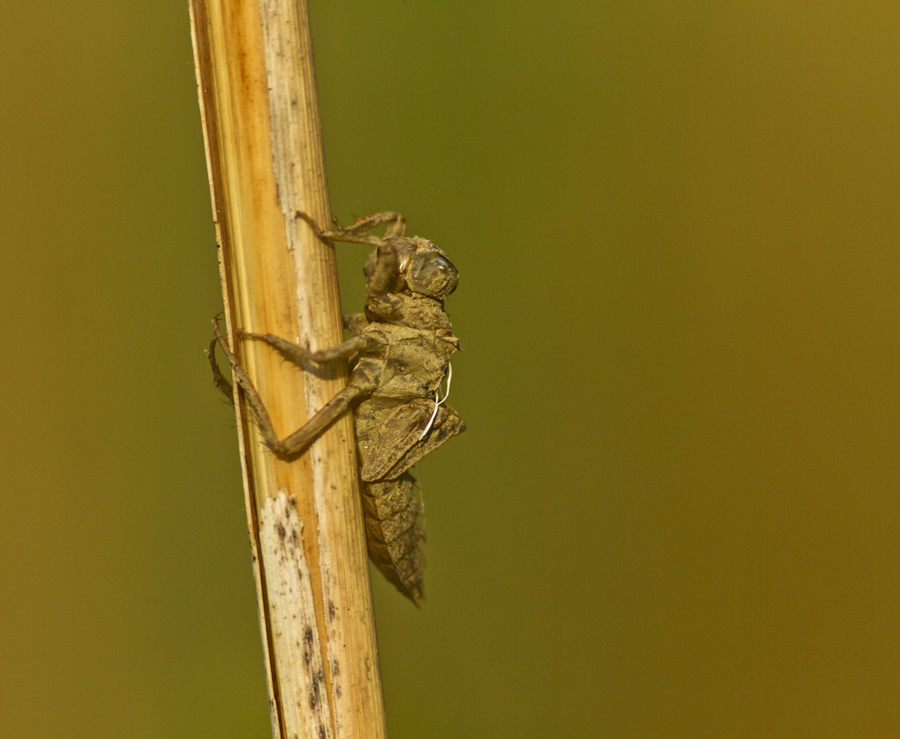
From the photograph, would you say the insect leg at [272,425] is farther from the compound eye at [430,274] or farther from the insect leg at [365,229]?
the compound eye at [430,274]

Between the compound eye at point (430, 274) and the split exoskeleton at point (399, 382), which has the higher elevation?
the compound eye at point (430, 274)

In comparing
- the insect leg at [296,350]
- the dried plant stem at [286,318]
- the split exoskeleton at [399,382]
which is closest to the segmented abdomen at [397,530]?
the split exoskeleton at [399,382]

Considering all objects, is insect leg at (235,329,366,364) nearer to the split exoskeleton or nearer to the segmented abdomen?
the split exoskeleton

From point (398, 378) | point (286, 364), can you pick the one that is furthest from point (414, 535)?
point (286, 364)

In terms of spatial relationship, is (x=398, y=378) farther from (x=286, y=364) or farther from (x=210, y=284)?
(x=210, y=284)

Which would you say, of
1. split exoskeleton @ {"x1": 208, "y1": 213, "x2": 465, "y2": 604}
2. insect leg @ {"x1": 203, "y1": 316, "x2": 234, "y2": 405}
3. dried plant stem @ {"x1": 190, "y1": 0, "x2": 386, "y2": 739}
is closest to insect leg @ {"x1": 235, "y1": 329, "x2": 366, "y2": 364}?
dried plant stem @ {"x1": 190, "y1": 0, "x2": 386, "y2": 739}

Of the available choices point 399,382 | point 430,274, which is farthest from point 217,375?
point 430,274

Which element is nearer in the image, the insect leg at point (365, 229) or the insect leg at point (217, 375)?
the insect leg at point (365, 229)
